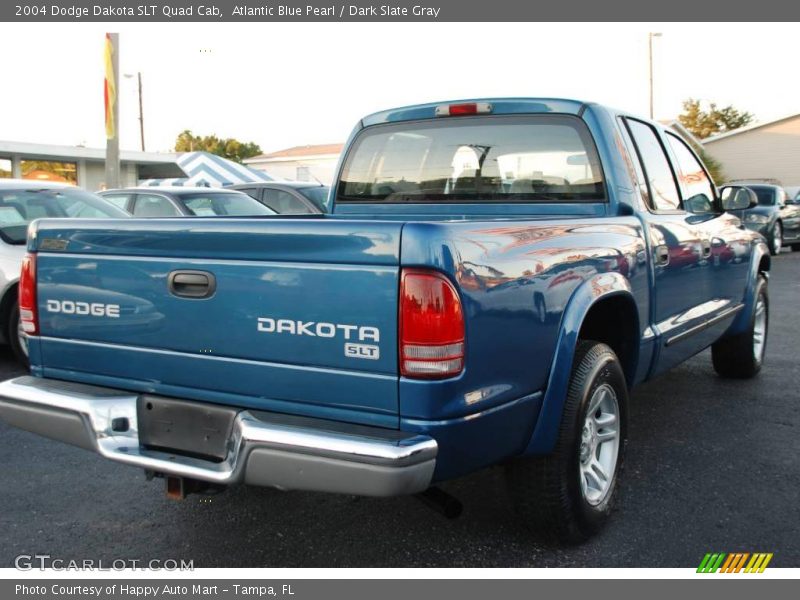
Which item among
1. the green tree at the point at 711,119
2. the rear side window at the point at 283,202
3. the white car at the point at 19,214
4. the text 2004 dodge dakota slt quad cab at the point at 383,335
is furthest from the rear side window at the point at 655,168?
the green tree at the point at 711,119

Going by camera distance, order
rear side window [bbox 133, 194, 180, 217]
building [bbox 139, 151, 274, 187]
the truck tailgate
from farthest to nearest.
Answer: building [bbox 139, 151, 274, 187] < rear side window [bbox 133, 194, 180, 217] < the truck tailgate

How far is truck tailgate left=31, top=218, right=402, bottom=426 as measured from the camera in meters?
2.61

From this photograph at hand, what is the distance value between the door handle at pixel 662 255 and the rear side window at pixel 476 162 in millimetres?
412

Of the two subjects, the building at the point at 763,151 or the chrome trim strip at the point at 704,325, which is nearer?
the chrome trim strip at the point at 704,325

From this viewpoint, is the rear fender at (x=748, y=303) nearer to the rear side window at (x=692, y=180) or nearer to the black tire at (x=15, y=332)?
the rear side window at (x=692, y=180)

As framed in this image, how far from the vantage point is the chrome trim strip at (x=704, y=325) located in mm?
4302

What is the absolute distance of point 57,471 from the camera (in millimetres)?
4297

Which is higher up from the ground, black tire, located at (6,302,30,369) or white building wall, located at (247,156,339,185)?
white building wall, located at (247,156,339,185)

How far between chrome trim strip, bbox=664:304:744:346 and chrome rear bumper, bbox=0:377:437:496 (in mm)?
2194

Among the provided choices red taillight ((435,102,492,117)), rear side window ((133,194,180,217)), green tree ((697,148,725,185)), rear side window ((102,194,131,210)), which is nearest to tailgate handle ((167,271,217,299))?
red taillight ((435,102,492,117))

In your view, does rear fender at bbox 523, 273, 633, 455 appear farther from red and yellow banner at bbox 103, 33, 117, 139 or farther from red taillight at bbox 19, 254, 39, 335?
red and yellow banner at bbox 103, 33, 117, 139

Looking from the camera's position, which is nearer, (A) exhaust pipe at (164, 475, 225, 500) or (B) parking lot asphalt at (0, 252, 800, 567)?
(A) exhaust pipe at (164, 475, 225, 500)

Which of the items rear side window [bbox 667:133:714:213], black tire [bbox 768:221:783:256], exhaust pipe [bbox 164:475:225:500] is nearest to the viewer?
exhaust pipe [bbox 164:475:225:500]

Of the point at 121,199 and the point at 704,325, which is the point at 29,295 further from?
the point at 121,199
